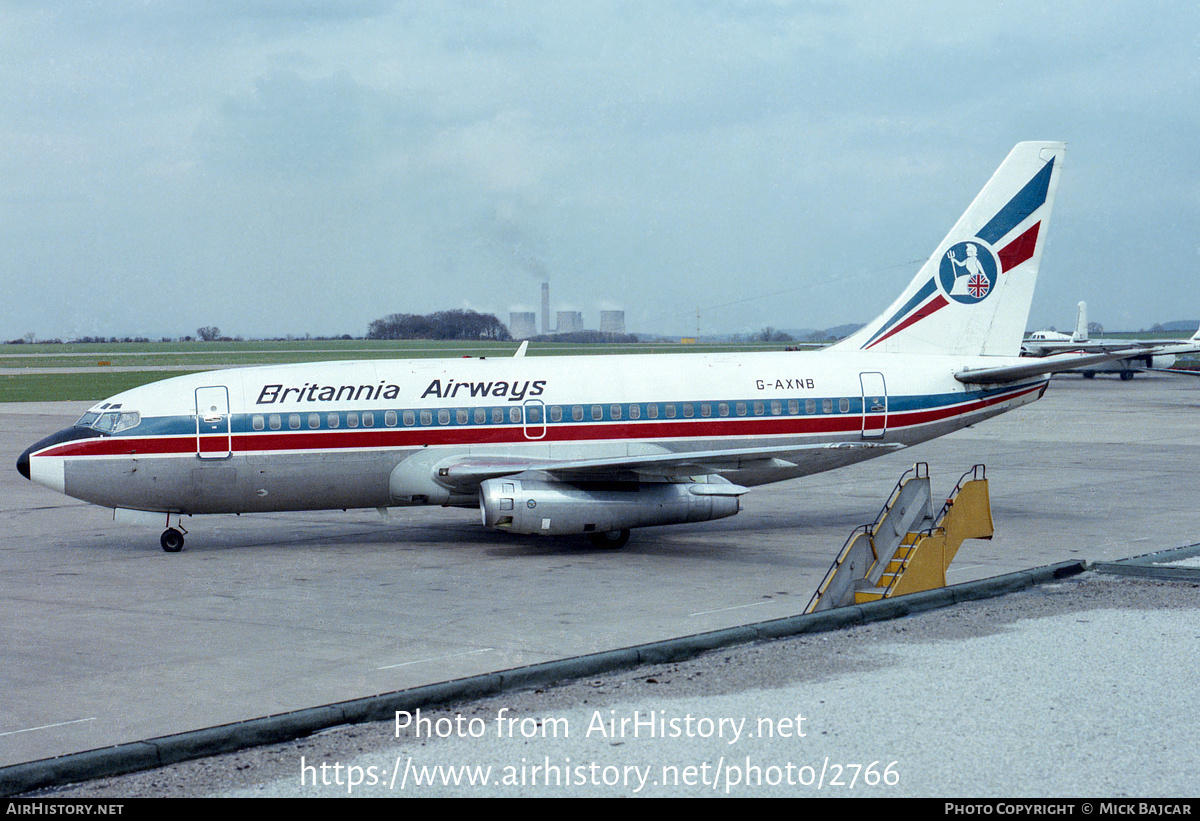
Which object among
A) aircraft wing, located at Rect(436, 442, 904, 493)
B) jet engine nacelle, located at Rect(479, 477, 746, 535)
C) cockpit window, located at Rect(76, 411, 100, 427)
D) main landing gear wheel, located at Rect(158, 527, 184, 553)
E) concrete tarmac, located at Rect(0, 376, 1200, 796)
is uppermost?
cockpit window, located at Rect(76, 411, 100, 427)

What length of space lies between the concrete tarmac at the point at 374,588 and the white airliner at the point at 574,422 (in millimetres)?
1211

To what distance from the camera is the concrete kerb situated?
9.37 m

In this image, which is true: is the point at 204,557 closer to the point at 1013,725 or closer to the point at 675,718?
the point at 675,718

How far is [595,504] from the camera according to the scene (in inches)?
875

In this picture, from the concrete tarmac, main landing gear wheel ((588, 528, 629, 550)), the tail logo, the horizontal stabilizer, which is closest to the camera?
the concrete tarmac

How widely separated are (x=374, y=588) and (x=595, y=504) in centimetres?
467

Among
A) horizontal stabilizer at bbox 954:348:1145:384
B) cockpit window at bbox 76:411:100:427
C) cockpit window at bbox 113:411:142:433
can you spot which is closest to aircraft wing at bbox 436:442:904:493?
horizontal stabilizer at bbox 954:348:1145:384

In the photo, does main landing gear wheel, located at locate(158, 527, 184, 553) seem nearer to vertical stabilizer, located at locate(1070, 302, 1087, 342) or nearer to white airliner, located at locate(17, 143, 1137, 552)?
white airliner, located at locate(17, 143, 1137, 552)

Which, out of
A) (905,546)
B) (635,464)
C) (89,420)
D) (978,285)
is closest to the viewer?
(905,546)

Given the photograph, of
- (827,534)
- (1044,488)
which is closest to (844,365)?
(827,534)

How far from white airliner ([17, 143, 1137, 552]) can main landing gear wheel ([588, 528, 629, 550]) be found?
43 millimetres

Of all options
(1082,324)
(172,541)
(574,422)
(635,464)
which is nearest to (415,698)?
(635,464)

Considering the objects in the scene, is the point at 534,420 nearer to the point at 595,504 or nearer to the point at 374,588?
the point at 595,504

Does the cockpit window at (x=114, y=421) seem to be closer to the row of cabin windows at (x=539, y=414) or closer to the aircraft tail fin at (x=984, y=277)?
the row of cabin windows at (x=539, y=414)
